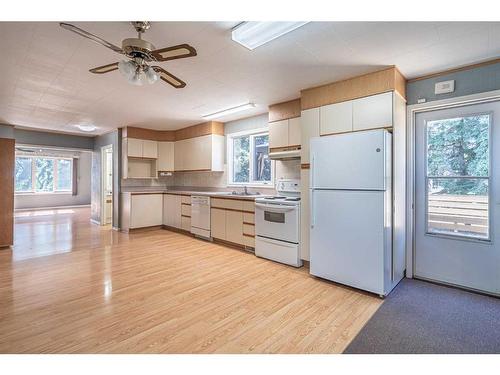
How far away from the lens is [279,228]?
3.59 meters

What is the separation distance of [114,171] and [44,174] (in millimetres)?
5678

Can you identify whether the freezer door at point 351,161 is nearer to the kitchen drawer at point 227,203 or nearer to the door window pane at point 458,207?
the door window pane at point 458,207

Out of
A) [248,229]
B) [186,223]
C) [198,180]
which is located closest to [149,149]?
[198,180]

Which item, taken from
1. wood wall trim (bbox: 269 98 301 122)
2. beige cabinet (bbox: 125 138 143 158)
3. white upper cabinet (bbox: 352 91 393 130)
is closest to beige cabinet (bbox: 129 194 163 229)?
beige cabinet (bbox: 125 138 143 158)

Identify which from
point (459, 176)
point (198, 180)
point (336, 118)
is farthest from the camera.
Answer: point (198, 180)

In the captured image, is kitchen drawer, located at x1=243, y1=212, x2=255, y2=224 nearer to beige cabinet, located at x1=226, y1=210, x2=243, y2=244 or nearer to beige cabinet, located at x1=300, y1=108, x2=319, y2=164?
beige cabinet, located at x1=226, y1=210, x2=243, y2=244

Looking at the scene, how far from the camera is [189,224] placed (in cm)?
530

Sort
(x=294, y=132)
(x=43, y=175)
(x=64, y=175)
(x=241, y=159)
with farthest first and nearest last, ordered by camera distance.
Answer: (x=64, y=175) < (x=43, y=175) < (x=241, y=159) < (x=294, y=132)

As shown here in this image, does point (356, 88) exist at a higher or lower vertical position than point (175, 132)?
lower

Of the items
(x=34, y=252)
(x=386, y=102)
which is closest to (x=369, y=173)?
(x=386, y=102)

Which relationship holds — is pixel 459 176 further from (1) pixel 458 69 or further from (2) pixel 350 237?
(2) pixel 350 237

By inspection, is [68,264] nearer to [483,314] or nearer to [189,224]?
[189,224]

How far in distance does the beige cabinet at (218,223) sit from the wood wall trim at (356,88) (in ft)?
7.52
